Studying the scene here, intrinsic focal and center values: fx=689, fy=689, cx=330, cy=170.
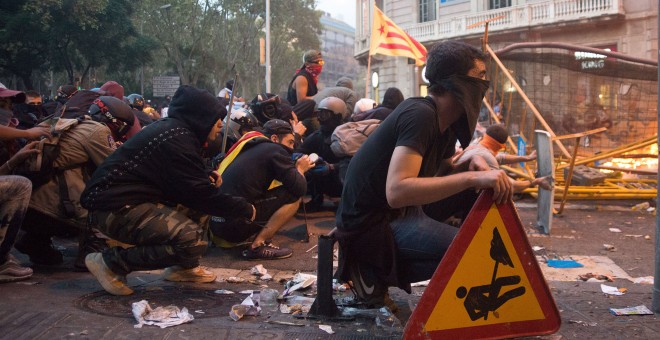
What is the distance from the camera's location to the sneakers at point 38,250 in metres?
5.44

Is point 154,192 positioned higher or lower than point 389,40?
lower

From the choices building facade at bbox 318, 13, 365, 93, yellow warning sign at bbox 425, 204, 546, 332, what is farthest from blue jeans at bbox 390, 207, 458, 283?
building facade at bbox 318, 13, 365, 93

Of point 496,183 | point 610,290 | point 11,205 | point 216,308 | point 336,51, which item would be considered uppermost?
point 336,51

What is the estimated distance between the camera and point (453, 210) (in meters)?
4.70

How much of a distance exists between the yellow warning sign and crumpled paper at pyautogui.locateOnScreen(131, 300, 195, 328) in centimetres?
157

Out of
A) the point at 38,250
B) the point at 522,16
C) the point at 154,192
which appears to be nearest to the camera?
the point at 154,192

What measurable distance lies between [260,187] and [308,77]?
4037 mm

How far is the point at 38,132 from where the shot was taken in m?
5.08

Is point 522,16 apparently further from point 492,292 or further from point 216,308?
point 492,292

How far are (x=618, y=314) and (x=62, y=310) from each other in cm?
337

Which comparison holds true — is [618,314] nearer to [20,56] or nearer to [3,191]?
[3,191]

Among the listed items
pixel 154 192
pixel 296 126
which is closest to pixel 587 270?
pixel 154 192

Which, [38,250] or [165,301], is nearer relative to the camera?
[165,301]

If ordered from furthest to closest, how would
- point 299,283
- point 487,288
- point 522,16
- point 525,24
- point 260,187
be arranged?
1. point 522,16
2. point 525,24
3. point 260,187
4. point 299,283
5. point 487,288
